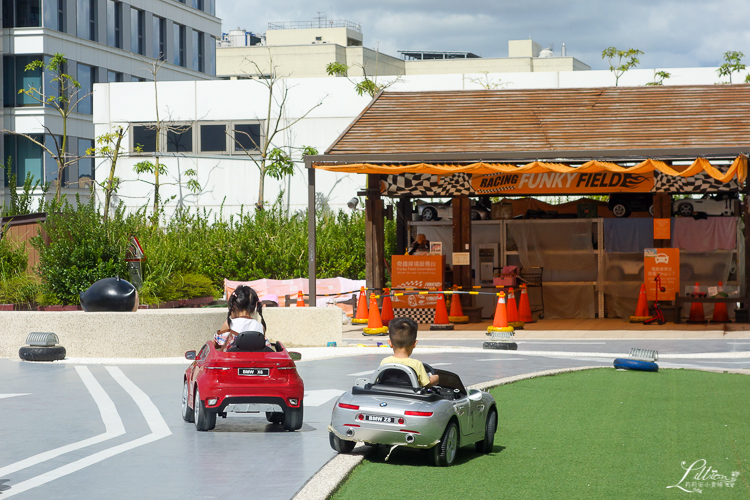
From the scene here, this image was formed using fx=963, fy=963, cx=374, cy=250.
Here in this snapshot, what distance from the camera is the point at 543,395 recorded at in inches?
446

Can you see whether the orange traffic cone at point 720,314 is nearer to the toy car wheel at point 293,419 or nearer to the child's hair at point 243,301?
the child's hair at point 243,301

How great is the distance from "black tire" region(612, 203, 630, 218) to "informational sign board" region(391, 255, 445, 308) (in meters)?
5.10

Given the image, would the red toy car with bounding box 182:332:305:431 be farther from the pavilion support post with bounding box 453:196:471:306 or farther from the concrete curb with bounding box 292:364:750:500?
the pavilion support post with bounding box 453:196:471:306

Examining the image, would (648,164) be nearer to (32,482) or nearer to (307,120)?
(32,482)

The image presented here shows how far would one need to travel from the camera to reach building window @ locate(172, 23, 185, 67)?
63.3 metres

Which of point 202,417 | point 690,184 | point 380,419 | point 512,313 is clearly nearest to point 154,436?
point 202,417

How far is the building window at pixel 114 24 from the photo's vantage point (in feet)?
189

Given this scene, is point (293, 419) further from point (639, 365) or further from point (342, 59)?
point (342, 59)

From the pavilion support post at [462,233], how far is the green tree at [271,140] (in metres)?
13.9

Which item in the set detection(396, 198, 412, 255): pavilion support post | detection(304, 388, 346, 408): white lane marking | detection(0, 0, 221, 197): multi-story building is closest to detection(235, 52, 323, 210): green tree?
detection(0, 0, 221, 197): multi-story building

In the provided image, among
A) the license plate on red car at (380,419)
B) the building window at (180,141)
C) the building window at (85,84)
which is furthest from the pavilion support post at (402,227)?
the building window at (85,84)

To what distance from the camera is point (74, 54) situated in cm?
5447

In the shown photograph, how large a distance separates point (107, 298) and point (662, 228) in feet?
44.9

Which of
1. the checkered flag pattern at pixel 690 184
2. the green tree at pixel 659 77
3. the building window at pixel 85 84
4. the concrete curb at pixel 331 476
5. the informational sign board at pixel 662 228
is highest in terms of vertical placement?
the building window at pixel 85 84
